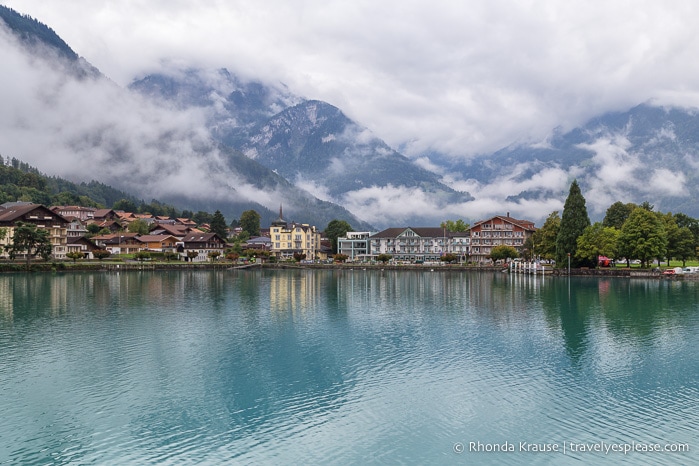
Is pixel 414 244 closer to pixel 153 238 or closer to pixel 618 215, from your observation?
pixel 618 215

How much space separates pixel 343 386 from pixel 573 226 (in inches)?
3094

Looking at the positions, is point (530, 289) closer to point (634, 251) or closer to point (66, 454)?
point (634, 251)

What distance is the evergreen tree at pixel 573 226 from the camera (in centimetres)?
9200

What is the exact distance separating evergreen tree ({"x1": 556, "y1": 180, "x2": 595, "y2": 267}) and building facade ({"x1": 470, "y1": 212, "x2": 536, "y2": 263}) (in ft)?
115

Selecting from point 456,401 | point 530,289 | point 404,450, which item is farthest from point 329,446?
point 530,289

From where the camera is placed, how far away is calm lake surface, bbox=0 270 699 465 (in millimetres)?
17500

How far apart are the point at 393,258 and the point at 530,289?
224 ft

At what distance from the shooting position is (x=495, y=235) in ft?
431

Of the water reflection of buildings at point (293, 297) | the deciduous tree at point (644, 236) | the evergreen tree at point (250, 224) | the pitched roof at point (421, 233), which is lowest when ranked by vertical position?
the water reflection of buildings at point (293, 297)

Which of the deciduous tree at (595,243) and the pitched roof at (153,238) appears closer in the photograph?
the deciduous tree at (595,243)

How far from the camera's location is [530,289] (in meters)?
69.5

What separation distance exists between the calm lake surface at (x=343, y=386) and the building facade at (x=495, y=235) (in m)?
85.5

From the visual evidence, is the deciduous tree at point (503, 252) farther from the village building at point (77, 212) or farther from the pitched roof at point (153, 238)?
the village building at point (77, 212)

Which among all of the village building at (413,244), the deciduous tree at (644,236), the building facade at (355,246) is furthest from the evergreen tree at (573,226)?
the building facade at (355,246)
